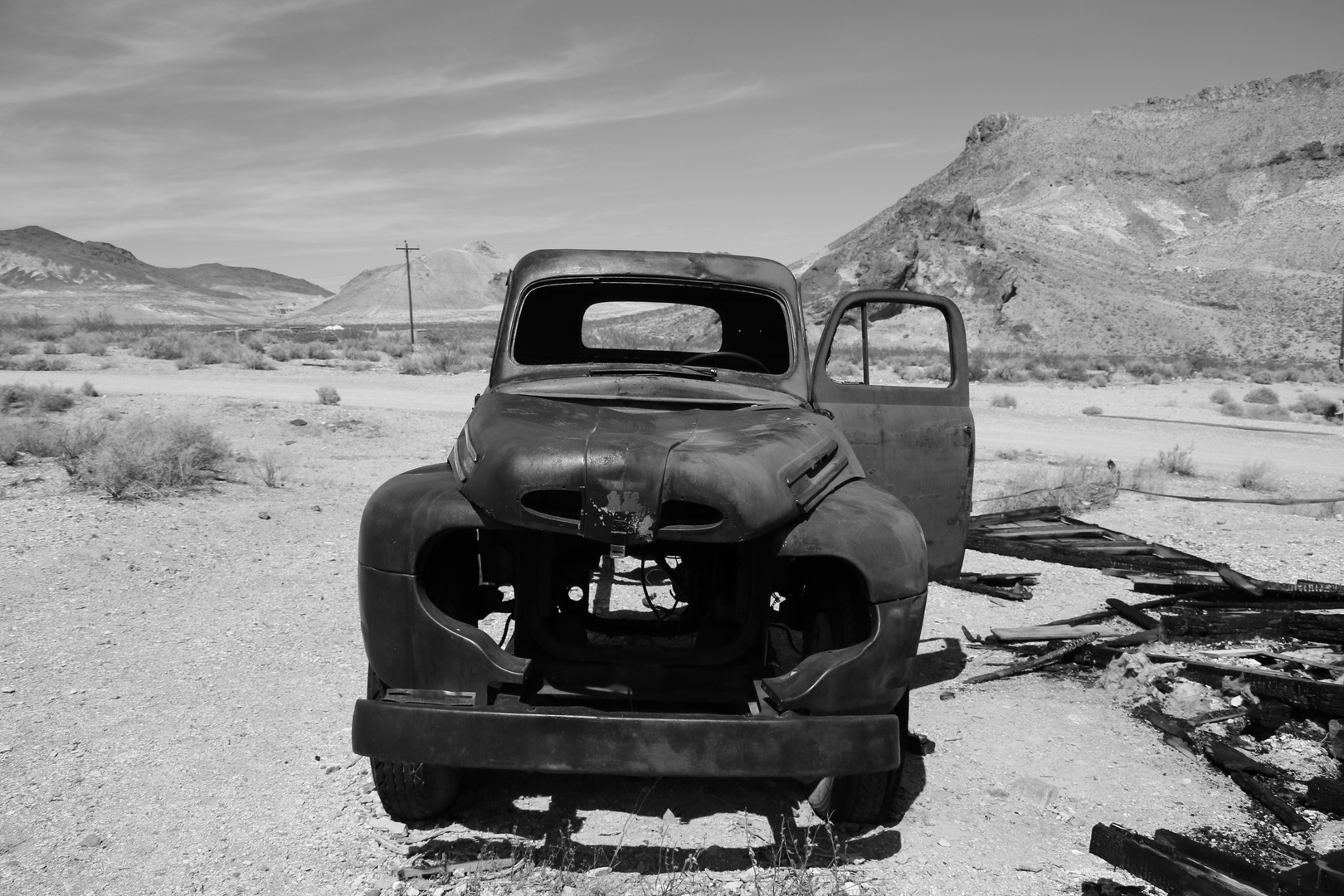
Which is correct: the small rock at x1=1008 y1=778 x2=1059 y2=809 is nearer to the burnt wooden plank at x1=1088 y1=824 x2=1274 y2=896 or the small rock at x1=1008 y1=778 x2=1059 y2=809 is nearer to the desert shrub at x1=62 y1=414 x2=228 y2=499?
the burnt wooden plank at x1=1088 y1=824 x2=1274 y2=896

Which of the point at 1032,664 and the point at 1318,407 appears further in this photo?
the point at 1318,407

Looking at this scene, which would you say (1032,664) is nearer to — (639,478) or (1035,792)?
(1035,792)

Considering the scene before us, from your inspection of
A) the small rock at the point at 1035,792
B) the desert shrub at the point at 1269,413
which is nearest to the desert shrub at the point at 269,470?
the small rock at the point at 1035,792

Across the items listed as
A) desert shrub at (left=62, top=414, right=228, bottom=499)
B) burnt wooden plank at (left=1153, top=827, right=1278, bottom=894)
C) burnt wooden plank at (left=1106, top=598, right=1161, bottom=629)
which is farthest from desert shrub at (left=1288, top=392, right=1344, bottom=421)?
desert shrub at (left=62, top=414, right=228, bottom=499)

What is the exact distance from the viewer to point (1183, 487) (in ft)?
37.6

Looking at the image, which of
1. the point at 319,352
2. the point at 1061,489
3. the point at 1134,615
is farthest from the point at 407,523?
the point at 319,352

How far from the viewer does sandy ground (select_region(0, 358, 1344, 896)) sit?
337cm

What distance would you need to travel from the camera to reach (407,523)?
330 centimetres

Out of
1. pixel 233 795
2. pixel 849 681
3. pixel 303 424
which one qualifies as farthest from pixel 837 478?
pixel 303 424

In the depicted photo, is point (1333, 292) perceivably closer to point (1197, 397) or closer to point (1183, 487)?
point (1197, 397)

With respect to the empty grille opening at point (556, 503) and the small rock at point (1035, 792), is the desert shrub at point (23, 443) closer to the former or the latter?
the empty grille opening at point (556, 503)

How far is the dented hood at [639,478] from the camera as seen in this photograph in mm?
2961

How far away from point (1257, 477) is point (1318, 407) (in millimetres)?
12031

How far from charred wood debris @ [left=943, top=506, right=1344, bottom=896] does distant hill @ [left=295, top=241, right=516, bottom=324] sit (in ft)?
366
